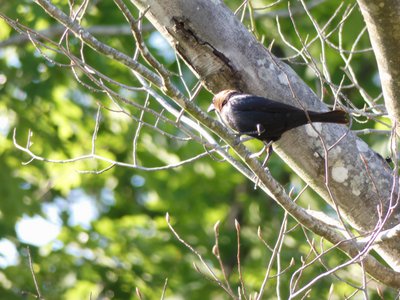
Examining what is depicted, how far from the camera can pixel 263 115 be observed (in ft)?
12.9

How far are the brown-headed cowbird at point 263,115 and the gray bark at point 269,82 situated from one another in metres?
0.06

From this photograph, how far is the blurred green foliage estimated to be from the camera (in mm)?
7927

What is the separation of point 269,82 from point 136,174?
6383 millimetres

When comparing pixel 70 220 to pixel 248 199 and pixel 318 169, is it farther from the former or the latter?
pixel 318 169

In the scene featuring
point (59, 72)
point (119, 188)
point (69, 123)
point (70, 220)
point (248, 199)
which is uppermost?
point (59, 72)

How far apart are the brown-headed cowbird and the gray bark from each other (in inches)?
2.2

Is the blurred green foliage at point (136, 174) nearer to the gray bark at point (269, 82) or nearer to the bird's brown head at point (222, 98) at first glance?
the bird's brown head at point (222, 98)

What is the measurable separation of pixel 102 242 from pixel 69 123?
157 centimetres

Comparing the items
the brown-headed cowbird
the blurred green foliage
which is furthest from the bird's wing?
the blurred green foliage

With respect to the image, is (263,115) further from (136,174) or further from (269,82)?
(136,174)

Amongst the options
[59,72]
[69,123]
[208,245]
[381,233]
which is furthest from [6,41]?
[381,233]

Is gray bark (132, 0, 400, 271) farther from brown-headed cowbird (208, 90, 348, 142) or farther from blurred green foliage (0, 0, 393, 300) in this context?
blurred green foliage (0, 0, 393, 300)

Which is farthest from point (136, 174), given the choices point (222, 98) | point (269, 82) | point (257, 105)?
point (269, 82)

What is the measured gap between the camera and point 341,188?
11.6 feet
